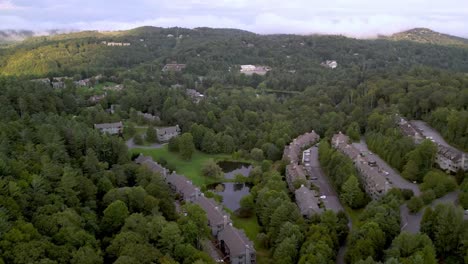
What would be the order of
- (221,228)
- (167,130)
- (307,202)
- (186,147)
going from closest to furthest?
(221,228)
(307,202)
(186,147)
(167,130)

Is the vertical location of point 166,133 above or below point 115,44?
below

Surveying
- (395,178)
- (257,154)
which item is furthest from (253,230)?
(257,154)

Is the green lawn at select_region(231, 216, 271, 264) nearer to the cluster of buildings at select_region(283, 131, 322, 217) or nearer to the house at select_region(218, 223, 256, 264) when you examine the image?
the house at select_region(218, 223, 256, 264)

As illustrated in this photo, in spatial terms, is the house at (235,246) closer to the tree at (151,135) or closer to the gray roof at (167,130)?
the tree at (151,135)

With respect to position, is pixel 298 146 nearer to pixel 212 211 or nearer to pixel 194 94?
pixel 212 211

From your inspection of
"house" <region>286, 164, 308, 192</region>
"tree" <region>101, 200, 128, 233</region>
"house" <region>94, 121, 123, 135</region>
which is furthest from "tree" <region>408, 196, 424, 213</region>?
"house" <region>94, 121, 123, 135</region>

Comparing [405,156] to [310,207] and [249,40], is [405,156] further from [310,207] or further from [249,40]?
[249,40]

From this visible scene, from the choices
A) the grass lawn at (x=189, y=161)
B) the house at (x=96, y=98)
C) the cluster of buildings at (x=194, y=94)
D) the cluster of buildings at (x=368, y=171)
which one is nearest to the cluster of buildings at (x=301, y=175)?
the cluster of buildings at (x=368, y=171)

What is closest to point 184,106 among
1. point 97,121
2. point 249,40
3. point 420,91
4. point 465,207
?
point 97,121
